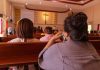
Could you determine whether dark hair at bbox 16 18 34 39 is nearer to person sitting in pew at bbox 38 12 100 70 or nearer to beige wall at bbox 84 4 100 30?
person sitting in pew at bbox 38 12 100 70

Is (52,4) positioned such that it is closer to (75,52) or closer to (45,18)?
(45,18)

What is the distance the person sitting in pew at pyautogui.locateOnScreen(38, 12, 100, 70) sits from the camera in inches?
37.6

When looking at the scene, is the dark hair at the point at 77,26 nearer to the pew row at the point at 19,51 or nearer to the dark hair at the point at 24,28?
the pew row at the point at 19,51

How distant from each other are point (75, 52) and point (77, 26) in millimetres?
171

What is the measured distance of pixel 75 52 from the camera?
38.8 inches

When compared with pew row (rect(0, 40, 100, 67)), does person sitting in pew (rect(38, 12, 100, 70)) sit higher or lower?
higher

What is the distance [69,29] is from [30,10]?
9335mm

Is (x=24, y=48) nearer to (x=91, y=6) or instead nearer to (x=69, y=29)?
(x=69, y=29)

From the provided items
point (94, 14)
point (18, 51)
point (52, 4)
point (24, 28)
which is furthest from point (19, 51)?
point (94, 14)

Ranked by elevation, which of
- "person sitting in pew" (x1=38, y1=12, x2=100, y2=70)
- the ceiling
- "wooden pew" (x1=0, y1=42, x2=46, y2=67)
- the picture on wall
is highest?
the ceiling

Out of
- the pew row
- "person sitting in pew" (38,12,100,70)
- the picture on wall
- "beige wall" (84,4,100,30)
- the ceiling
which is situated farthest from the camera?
the picture on wall

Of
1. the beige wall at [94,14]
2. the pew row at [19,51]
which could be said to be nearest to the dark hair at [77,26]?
the pew row at [19,51]

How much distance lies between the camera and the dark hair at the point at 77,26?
100 cm

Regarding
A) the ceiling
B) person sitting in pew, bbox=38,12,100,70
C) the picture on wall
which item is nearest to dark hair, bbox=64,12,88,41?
person sitting in pew, bbox=38,12,100,70
